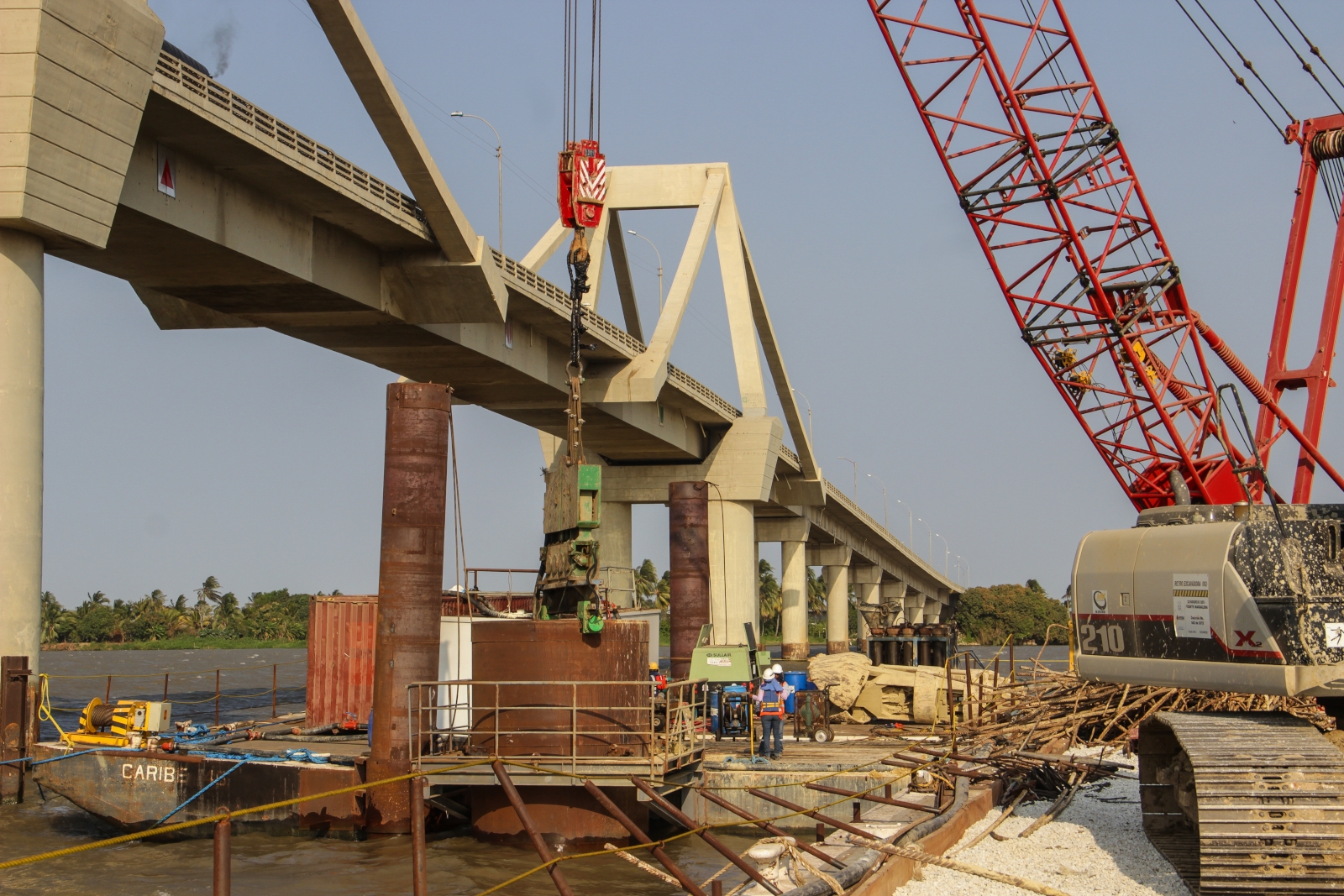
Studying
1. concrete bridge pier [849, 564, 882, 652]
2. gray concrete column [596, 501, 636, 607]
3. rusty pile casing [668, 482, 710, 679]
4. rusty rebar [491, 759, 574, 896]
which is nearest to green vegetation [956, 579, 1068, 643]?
concrete bridge pier [849, 564, 882, 652]

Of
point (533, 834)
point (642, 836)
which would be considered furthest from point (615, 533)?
point (533, 834)

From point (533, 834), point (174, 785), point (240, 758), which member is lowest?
point (174, 785)

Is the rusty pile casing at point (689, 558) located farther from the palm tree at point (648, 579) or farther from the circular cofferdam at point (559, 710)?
the palm tree at point (648, 579)

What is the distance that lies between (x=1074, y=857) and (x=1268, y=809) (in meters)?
3.90

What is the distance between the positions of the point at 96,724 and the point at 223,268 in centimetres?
1035

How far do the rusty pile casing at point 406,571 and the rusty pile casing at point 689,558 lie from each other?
17147 millimetres

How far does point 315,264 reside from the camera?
29453 mm

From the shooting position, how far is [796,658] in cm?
7494

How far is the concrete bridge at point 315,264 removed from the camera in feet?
68.5

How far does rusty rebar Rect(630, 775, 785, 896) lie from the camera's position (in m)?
13.1

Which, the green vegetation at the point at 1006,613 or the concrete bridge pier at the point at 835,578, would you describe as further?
→ the green vegetation at the point at 1006,613

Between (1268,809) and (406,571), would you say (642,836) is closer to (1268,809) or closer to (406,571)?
(406,571)

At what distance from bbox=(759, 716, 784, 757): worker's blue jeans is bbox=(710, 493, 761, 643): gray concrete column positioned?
30429mm

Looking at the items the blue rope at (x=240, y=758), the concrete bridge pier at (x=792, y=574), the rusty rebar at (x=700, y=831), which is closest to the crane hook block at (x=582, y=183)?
the blue rope at (x=240, y=758)
